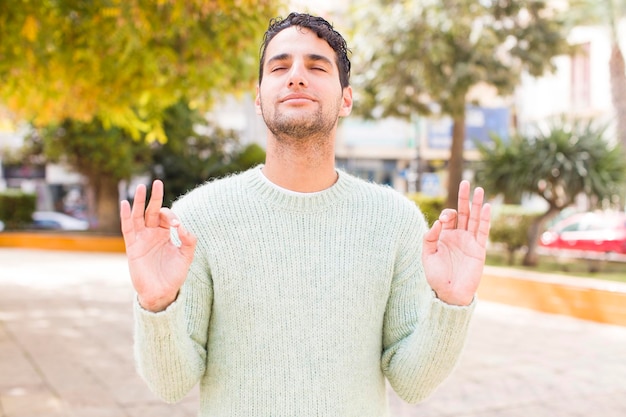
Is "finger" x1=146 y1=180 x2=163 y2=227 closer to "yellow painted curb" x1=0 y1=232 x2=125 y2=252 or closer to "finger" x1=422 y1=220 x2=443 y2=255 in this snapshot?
"finger" x1=422 y1=220 x2=443 y2=255

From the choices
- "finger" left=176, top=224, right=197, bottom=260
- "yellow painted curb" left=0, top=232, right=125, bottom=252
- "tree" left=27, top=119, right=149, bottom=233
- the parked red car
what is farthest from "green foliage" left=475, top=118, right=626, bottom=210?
"finger" left=176, top=224, right=197, bottom=260

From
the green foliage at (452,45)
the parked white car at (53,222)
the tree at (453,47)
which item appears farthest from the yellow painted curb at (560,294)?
the parked white car at (53,222)

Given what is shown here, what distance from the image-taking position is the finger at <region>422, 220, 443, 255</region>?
6.53 feet

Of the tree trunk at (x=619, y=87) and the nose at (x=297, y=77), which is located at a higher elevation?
the tree trunk at (x=619, y=87)

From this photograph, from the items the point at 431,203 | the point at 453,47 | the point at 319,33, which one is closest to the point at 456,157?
the point at 453,47

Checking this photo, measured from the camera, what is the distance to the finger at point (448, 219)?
202 centimetres

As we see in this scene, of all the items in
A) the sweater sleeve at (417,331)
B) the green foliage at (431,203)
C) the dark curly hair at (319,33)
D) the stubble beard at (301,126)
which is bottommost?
the green foliage at (431,203)

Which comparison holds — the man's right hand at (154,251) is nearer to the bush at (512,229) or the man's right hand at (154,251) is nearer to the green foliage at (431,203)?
the bush at (512,229)

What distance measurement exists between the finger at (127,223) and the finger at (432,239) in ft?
2.73

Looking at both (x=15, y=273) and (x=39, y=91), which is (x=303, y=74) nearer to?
(x=39, y=91)

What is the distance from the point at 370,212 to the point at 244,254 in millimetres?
432

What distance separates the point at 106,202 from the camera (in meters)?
20.2

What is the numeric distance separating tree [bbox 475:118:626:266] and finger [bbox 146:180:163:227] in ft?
36.3

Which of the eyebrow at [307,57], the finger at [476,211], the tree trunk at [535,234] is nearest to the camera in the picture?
the finger at [476,211]
